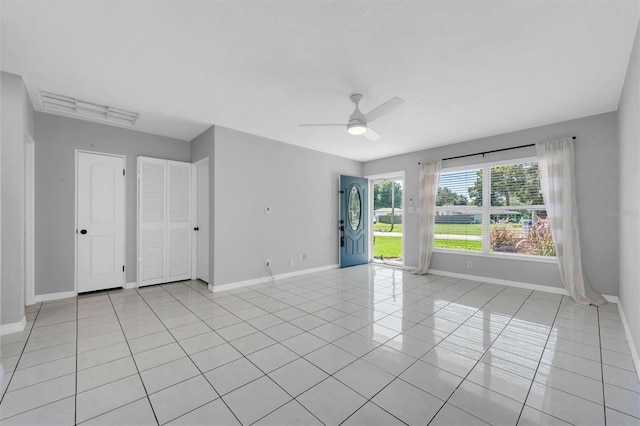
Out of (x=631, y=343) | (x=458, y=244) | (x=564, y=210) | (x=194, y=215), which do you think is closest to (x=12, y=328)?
(x=194, y=215)

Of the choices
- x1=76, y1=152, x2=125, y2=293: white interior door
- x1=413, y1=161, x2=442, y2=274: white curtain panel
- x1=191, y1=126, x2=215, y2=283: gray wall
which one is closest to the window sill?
x1=413, y1=161, x2=442, y2=274: white curtain panel

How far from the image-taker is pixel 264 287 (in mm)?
4539

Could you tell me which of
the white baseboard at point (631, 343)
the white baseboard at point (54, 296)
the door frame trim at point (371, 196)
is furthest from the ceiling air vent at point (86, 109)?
the white baseboard at point (631, 343)

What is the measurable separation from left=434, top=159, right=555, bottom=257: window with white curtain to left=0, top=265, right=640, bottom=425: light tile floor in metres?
1.22

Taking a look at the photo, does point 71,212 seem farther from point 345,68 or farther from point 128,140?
point 345,68

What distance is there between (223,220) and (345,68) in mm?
2985

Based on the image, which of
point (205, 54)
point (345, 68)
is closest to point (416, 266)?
point (345, 68)

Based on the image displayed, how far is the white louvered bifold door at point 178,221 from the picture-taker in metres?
4.85

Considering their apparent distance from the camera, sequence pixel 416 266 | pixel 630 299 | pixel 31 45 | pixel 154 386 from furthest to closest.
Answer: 1. pixel 416 266
2. pixel 630 299
3. pixel 31 45
4. pixel 154 386

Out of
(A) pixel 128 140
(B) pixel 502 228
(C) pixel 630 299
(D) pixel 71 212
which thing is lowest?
(C) pixel 630 299

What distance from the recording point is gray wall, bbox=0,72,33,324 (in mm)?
2686

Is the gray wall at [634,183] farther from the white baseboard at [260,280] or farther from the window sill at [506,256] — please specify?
the white baseboard at [260,280]

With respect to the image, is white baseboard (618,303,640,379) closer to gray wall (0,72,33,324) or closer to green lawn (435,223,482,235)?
green lawn (435,223,482,235)

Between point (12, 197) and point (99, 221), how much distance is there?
1.58 meters
